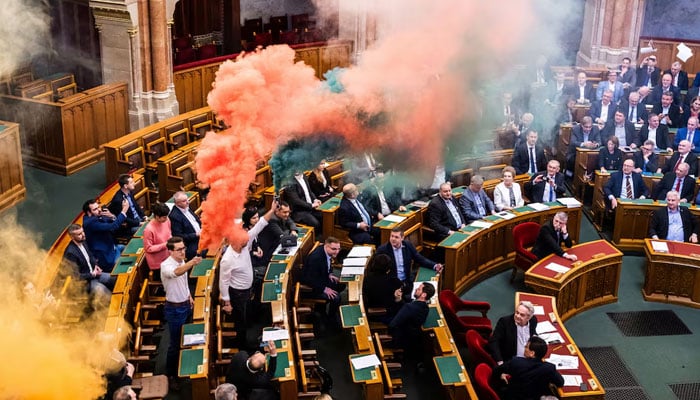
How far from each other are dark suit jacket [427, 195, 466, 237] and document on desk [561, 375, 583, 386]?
12.3 ft

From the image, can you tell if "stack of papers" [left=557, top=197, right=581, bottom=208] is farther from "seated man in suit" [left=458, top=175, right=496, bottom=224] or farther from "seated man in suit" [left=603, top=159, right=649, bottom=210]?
"seated man in suit" [left=458, top=175, right=496, bottom=224]

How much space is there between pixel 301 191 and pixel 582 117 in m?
7.05

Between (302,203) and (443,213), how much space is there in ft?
6.96

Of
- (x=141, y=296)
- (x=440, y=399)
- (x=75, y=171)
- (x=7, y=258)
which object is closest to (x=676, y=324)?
(x=440, y=399)

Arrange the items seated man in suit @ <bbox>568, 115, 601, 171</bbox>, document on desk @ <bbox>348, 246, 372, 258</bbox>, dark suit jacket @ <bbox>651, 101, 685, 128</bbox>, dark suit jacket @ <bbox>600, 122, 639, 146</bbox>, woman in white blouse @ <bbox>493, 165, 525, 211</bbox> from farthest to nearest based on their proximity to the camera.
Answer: dark suit jacket @ <bbox>651, 101, 685, 128</bbox>, dark suit jacket @ <bbox>600, 122, 639, 146</bbox>, seated man in suit @ <bbox>568, 115, 601, 171</bbox>, woman in white blouse @ <bbox>493, 165, 525, 211</bbox>, document on desk @ <bbox>348, 246, 372, 258</bbox>

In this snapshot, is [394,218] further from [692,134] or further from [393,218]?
[692,134]

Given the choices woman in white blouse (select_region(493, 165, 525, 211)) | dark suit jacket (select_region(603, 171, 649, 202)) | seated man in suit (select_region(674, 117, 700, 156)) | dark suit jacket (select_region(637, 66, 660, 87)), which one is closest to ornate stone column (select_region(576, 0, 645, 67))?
dark suit jacket (select_region(637, 66, 660, 87))

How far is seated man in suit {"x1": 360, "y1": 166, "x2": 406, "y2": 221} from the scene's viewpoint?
13086 millimetres

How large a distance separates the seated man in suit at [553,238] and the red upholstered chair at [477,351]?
8.94 feet

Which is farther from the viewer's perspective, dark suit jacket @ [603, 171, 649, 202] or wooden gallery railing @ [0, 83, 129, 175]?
wooden gallery railing @ [0, 83, 129, 175]

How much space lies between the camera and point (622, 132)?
53.3ft

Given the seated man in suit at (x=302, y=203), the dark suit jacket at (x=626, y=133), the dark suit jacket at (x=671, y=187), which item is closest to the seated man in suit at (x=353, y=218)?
the seated man in suit at (x=302, y=203)

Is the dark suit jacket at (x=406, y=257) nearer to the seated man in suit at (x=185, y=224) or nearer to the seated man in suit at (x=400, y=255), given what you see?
the seated man in suit at (x=400, y=255)

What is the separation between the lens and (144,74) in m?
16.5
